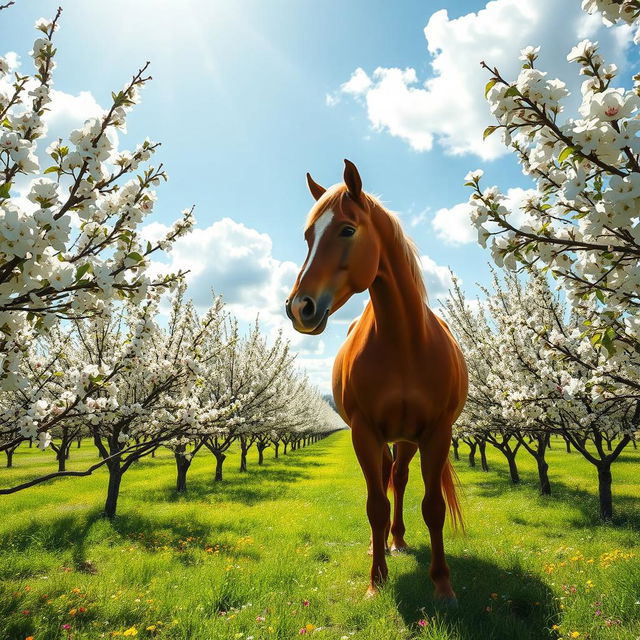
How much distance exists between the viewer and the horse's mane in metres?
3.39

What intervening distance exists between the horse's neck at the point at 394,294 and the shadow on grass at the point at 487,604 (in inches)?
94.7

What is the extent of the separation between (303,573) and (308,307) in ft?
12.2

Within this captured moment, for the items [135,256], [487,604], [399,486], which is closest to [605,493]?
[399,486]

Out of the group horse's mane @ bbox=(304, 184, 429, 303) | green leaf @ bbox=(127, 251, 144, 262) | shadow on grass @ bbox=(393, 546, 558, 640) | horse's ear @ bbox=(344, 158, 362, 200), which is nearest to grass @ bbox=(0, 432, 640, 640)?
shadow on grass @ bbox=(393, 546, 558, 640)

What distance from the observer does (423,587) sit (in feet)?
12.9

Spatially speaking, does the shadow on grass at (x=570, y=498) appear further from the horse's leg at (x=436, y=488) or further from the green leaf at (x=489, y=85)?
the green leaf at (x=489, y=85)

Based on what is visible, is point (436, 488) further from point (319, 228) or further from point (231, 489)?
point (231, 489)

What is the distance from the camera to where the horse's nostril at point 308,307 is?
287 cm

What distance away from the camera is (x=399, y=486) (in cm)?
596

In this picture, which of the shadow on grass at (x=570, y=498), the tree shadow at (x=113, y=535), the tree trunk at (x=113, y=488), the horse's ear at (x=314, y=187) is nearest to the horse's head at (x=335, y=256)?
the horse's ear at (x=314, y=187)

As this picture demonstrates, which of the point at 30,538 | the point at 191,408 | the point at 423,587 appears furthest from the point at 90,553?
the point at 423,587

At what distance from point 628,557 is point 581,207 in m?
4.89

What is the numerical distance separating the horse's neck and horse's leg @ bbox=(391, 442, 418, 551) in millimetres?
2423

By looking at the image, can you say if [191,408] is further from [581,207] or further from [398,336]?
[581,207]
